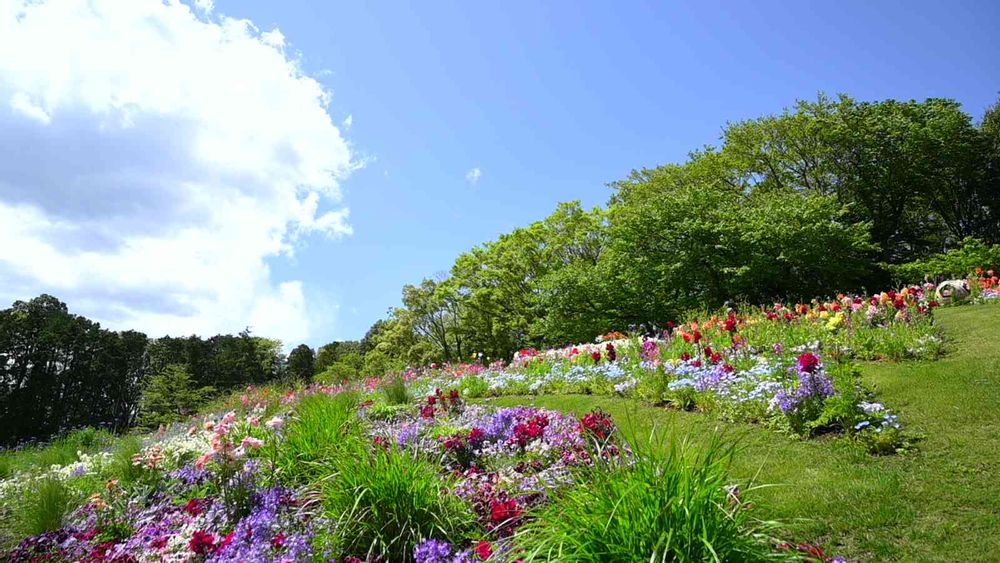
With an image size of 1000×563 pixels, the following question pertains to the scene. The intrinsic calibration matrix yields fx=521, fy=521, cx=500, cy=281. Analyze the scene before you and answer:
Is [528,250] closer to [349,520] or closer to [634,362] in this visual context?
[634,362]

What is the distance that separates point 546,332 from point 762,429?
16359mm

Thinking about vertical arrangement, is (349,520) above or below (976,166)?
below

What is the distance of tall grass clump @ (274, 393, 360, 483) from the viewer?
14.7ft

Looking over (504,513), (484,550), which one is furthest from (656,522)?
(504,513)

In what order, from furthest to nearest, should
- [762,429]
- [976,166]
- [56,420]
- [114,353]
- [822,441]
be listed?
[114,353] → [56,420] → [976,166] → [762,429] → [822,441]

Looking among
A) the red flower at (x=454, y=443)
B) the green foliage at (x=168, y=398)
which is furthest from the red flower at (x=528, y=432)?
the green foliage at (x=168, y=398)

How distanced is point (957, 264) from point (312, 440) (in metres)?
21.5

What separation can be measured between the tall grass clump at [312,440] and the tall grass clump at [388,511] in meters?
0.68

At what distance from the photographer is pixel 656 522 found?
7.04ft

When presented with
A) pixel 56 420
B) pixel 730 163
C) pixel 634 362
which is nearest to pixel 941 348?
pixel 634 362

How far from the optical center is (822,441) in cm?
463

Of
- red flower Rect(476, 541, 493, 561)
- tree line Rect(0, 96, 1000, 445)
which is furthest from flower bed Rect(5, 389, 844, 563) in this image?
tree line Rect(0, 96, 1000, 445)

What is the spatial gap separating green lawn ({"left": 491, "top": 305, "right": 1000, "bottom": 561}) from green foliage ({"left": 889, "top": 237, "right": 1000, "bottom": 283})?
13.7 metres

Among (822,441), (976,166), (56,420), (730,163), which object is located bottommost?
(822,441)
